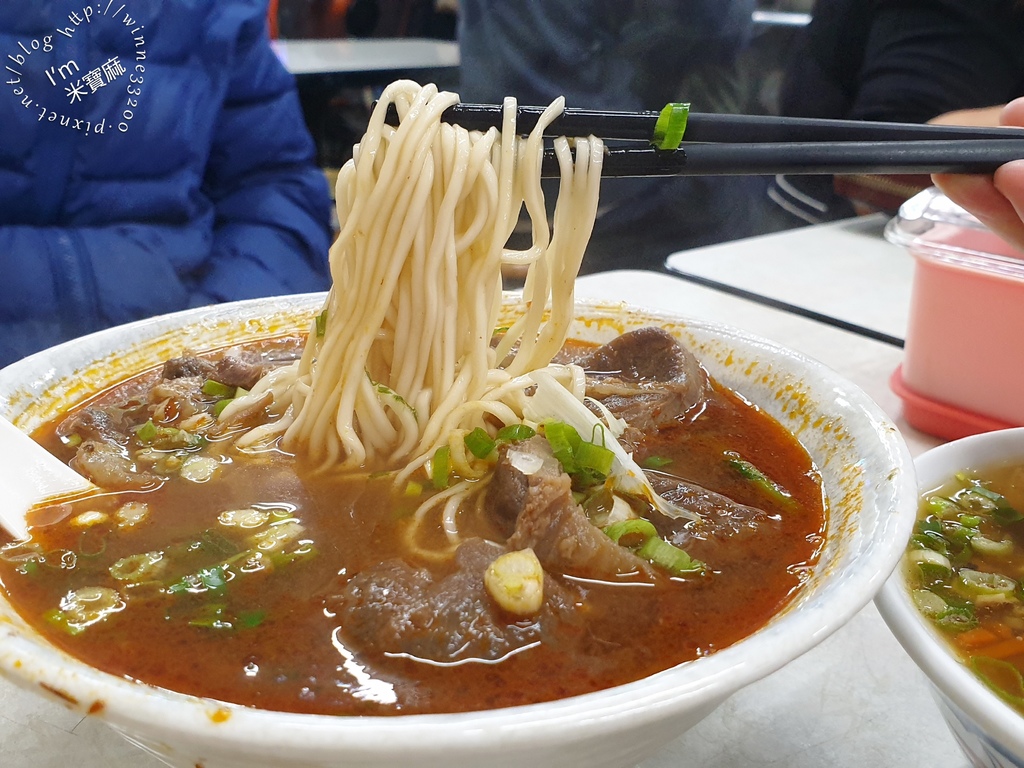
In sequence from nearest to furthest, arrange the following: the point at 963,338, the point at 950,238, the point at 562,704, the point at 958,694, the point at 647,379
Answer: the point at 562,704 < the point at 958,694 < the point at 647,379 < the point at 963,338 < the point at 950,238

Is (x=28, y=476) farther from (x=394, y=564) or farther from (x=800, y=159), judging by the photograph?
(x=800, y=159)

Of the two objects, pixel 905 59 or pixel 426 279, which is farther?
pixel 905 59

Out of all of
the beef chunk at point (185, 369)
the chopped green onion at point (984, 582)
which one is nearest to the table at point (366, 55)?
the beef chunk at point (185, 369)

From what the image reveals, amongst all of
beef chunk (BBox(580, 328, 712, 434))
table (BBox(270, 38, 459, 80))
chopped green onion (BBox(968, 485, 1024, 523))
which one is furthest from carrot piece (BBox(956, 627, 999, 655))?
table (BBox(270, 38, 459, 80))

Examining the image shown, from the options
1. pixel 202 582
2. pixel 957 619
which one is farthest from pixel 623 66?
pixel 202 582

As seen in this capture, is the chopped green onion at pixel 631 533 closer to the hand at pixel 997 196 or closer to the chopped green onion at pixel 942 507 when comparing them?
the chopped green onion at pixel 942 507
